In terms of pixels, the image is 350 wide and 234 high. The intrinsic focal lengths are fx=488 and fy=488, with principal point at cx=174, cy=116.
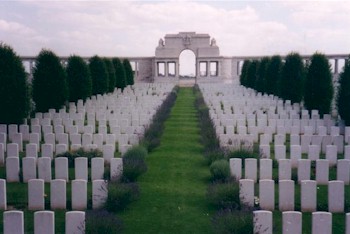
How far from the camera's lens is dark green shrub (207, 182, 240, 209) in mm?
8078

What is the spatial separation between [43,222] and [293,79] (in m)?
21.2

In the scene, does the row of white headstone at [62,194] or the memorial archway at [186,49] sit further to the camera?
the memorial archway at [186,49]

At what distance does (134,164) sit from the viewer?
1040 centimetres

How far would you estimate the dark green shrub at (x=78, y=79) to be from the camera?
25.2m

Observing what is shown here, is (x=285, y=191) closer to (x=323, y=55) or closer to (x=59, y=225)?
(x=59, y=225)

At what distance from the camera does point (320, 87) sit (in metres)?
21.3

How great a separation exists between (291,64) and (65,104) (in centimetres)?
1188

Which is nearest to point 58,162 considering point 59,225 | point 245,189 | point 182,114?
point 59,225

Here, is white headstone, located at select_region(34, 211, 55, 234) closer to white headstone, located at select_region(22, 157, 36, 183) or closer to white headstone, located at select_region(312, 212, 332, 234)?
white headstone, located at select_region(312, 212, 332, 234)

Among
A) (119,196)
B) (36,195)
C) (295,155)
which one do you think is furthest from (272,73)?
(36,195)

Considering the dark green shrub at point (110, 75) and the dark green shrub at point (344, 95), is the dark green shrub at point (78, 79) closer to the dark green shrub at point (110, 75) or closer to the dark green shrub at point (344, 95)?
the dark green shrub at point (110, 75)

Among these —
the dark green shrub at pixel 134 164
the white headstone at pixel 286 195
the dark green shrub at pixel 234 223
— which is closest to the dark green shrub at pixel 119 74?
the dark green shrub at pixel 134 164

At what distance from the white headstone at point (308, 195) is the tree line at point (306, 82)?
1086cm

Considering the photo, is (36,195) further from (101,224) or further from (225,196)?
(225,196)
